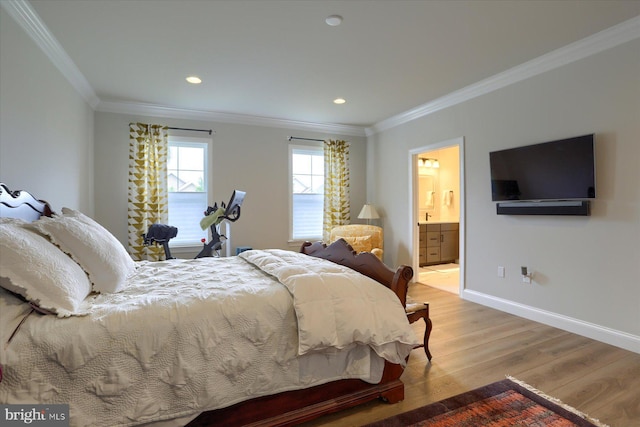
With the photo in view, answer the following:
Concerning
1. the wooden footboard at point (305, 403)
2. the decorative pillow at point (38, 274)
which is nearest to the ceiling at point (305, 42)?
the decorative pillow at point (38, 274)

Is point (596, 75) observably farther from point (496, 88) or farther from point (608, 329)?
point (608, 329)

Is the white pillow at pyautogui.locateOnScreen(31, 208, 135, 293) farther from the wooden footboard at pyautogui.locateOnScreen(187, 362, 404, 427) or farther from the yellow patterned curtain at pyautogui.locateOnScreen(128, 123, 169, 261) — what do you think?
the yellow patterned curtain at pyautogui.locateOnScreen(128, 123, 169, 261)

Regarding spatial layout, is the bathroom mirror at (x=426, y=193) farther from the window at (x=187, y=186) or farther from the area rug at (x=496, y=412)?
the area rug at (x=496, y=412)

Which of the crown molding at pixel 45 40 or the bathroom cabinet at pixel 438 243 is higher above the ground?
the crown molding at pixel 45 40

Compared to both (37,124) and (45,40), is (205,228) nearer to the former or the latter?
(37,124)

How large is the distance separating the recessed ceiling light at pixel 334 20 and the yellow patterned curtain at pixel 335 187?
9.75ft

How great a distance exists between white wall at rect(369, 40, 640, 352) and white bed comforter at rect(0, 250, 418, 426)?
2.24 meters

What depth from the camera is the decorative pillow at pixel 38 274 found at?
1276 millimetres

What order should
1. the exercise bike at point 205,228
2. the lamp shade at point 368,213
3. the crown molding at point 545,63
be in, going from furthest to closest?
the lamp shade at point 368,213
the exercise bike at point 205,228
the crown molding at point 545,63

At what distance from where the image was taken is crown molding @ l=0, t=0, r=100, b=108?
2230 mm

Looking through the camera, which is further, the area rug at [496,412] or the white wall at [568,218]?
the white wall at [568,218]

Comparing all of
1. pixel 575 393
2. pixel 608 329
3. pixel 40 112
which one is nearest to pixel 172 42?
pixel 40 112

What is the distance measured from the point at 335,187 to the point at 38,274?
453cm

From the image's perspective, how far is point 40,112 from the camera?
8.83 ft
